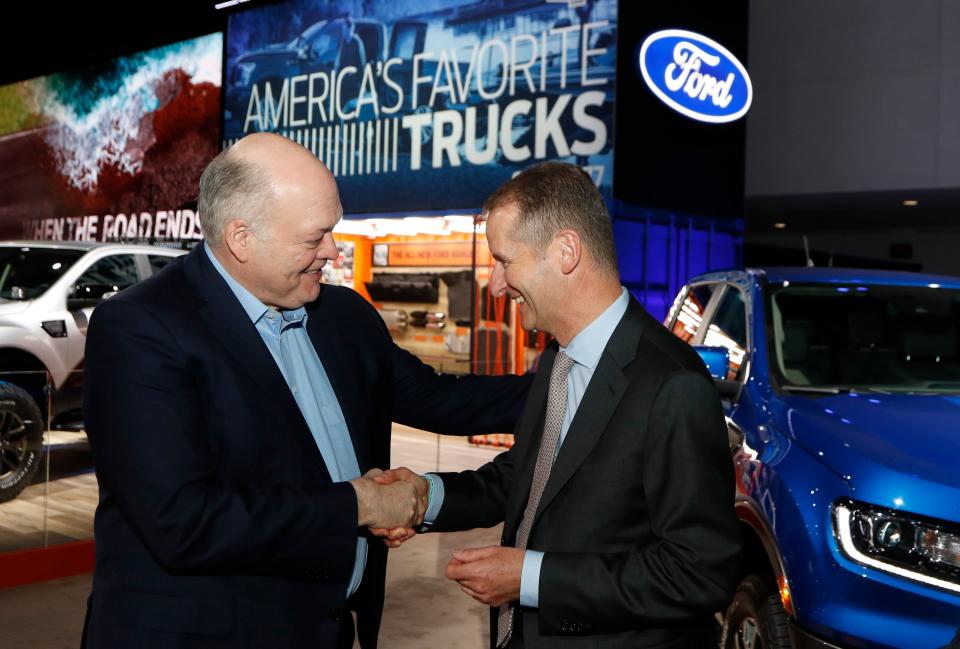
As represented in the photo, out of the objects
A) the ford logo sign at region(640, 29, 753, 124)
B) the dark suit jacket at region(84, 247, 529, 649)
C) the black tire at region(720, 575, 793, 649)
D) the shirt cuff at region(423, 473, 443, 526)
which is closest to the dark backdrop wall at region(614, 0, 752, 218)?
the ford logo sign at region(640, 29, 753, 124)

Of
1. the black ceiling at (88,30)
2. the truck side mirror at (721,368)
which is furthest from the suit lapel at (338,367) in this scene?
the black ceiling at (88,30)

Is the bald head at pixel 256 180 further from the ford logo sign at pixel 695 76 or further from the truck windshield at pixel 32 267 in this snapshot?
the ford logo sign at pixel 695 76

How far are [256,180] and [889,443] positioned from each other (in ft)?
6.55

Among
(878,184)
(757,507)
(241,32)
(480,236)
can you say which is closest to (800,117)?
(878,184)

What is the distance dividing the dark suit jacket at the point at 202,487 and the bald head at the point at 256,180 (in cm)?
16

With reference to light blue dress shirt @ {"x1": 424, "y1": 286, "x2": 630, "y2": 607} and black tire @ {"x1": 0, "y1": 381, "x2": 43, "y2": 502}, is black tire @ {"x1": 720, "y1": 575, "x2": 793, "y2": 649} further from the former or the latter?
black tire @ {"x1": 0, "y1": 381, "x2": 43, "y2": 502}

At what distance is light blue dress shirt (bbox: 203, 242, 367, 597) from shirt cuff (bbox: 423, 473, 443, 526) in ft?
0.55

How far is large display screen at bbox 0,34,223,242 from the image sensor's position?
60.2 ft

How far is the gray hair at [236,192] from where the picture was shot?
2.12 metres

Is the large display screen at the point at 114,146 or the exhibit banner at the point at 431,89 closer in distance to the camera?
the exhibit banner at the point at 431,89

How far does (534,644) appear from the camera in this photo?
1.89 meters

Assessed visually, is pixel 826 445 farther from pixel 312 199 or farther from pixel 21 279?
pixel 21 279

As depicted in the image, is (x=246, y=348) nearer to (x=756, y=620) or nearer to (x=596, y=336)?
(x=596, y=336)

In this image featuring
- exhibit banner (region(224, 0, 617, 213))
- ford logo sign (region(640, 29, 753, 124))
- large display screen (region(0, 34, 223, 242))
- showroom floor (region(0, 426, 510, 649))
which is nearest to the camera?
showroom floor (region(0, 426, 510, 649))
